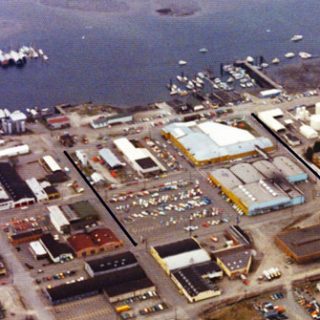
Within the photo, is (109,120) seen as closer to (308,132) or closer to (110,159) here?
(110,159)

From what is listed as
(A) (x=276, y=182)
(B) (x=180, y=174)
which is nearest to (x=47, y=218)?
(B) (x=180, y=174)

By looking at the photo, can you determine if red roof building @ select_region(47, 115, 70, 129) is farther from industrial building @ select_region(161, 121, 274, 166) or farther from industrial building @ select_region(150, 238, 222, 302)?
industrial building @ select_region(150, 238, 222, 302)

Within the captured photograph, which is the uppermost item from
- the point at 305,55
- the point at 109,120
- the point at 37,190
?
the point at 305,55

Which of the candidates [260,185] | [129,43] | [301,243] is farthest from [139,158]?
[129,43]

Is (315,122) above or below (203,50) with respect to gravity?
below

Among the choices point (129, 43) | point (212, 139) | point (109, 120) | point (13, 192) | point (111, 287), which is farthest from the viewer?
point (129, 43)

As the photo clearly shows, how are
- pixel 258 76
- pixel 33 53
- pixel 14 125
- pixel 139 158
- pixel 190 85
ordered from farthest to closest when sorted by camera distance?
pixel 33 53
pixel 258 76
pixel 190 85
pixel 14 125
pixel 139 158

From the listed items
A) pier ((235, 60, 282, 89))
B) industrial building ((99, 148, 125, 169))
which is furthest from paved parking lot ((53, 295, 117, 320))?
pier ((235, 60, 282, 89))

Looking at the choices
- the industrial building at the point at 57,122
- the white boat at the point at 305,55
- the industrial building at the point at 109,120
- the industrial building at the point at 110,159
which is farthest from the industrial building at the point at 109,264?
the white boat at the point at 305,55
